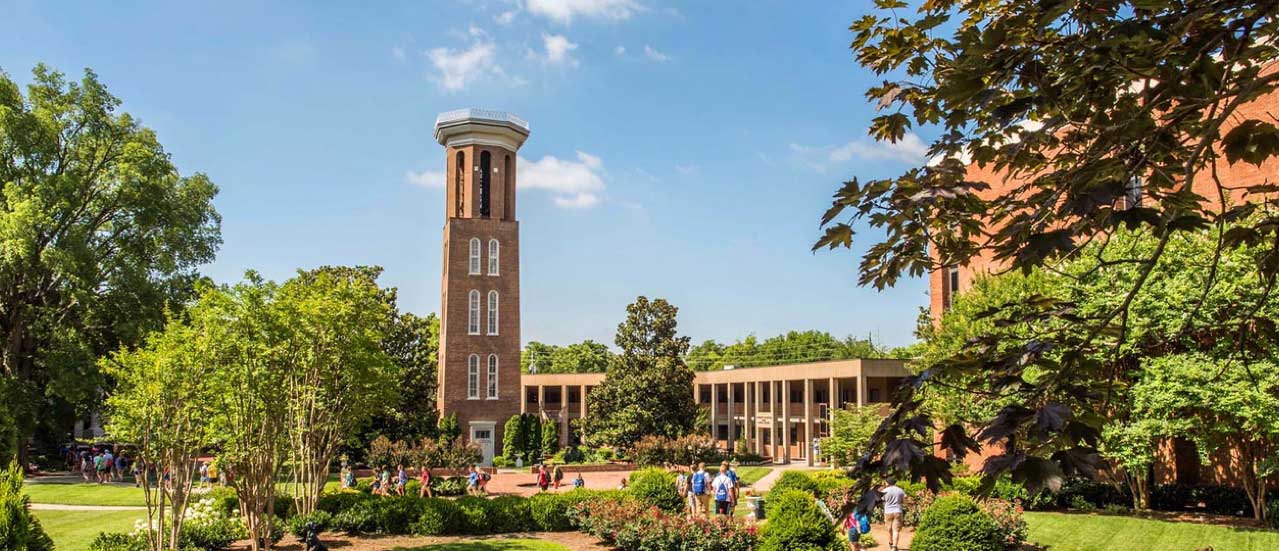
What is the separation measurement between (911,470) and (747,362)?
61556 millimetres

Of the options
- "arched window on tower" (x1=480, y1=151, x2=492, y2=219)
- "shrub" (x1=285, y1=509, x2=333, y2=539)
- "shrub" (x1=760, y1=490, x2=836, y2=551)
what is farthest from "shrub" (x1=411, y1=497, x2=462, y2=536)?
"arched window on tower" (x1=480, y1=151, x2=492, y2=219)

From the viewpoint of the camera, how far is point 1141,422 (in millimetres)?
19906

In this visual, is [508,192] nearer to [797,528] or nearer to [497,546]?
[497,546]

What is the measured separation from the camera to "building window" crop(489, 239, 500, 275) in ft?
162

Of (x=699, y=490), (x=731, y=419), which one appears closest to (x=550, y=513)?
(x=699, y=490)

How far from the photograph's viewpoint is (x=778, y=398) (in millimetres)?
55312

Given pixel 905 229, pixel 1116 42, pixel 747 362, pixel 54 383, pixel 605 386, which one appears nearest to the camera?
pixel 1116 42

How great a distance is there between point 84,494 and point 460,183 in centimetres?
2485

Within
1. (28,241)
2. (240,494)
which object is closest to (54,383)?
(28,241)

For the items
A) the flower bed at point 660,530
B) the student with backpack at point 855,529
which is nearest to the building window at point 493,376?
the flower bed at point 660,530

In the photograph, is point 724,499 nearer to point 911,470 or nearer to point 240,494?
point 240,494

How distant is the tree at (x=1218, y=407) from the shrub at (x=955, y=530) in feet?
14.6

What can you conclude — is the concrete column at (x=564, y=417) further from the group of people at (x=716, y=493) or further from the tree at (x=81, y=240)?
the group of people at (x=716, y=493)

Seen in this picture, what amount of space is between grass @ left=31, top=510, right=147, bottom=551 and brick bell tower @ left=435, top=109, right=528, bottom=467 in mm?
22494
